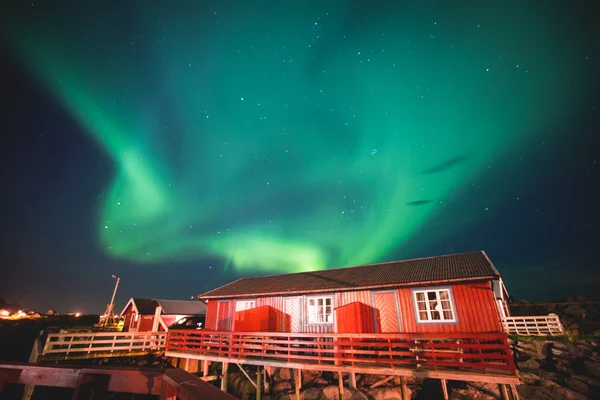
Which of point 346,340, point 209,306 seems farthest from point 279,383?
point 209,306

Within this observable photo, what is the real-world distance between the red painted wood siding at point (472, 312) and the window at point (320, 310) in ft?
17.0

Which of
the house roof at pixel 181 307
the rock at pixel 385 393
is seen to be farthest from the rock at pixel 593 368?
the house roof at pixel 181 307

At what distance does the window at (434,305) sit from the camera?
14.8m

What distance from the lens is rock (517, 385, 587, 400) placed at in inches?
Answer: 479

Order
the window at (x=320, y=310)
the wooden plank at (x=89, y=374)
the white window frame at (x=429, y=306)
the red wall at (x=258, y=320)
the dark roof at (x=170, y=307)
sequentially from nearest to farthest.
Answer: the wooden plank at (x=89, y=374), the white window frame at (x=429, y=306), the red wall at (x=258, y=320), the window at (x=320, y=310), the dark roof at (x=170, y=307)

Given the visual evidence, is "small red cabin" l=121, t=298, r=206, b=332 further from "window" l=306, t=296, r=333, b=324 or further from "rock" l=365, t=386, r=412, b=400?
"rock" l=365, t=386, r=412, b=400

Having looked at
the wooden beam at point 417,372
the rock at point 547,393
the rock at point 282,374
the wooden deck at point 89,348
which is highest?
the wooden deck at point 89,348

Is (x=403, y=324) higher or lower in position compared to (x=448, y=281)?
lower

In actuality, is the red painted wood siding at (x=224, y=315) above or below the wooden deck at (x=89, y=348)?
above

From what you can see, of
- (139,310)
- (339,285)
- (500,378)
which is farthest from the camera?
(139,310)

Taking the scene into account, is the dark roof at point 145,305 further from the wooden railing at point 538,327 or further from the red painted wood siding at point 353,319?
the wooden railing at point 538,327

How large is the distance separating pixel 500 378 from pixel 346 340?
6764mm

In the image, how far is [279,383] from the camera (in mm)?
15305

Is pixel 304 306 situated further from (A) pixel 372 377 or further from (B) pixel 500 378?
(B) pixel 500 378
